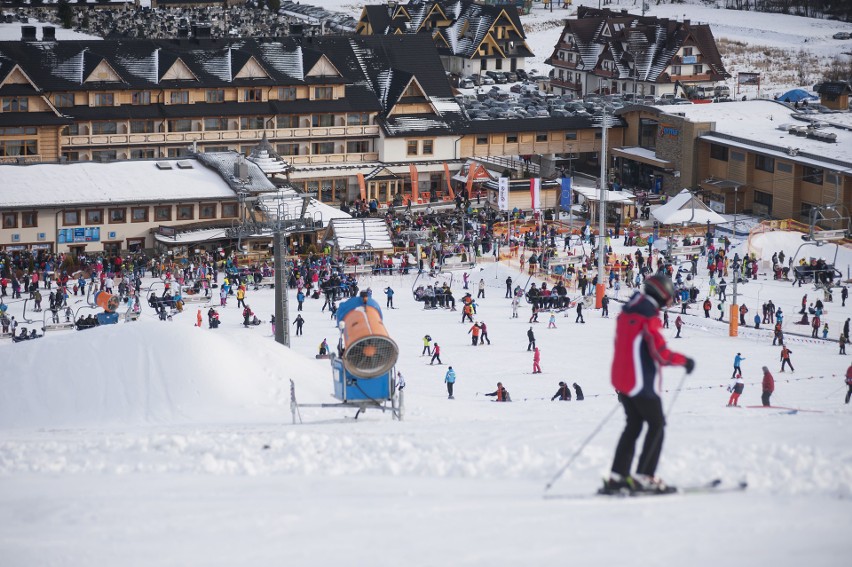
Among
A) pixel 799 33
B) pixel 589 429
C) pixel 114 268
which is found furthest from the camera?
pixel 799 33

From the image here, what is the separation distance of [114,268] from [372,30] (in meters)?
60.2

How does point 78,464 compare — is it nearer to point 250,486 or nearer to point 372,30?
point 250,486

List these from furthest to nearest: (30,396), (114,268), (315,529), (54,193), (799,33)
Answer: (799,33), (54,193), (114,268), (30,396), (315,529)

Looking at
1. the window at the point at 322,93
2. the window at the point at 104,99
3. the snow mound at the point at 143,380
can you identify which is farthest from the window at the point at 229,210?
the snow mound at the point at 143,380

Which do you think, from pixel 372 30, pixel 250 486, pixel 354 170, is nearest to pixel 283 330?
pixel 250 486

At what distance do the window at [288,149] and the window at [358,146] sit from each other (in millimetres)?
2310

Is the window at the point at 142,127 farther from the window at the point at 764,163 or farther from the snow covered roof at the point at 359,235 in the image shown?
the window at the point at 764,163

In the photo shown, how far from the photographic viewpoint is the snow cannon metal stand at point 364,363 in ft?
69.4

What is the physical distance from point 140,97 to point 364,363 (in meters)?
41.7

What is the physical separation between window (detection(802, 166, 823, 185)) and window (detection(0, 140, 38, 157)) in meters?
29.9

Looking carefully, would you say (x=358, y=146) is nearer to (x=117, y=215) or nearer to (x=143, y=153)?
(x=143, y=153)

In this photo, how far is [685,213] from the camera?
162 ft

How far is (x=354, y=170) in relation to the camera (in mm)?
61031

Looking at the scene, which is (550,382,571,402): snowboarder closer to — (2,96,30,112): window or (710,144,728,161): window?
(710,144,728,161): window
